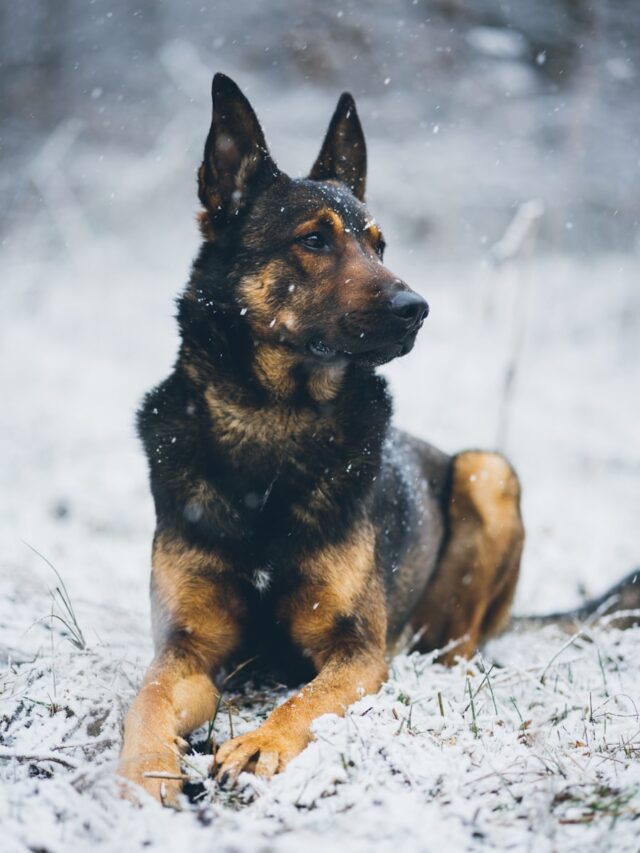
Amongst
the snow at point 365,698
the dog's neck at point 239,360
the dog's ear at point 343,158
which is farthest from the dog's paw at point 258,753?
the dog's ear at point 343,158

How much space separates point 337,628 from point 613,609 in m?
2.11

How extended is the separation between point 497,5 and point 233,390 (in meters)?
19.5

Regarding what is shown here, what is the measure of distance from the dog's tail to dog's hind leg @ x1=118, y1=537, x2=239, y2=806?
2.33 meters

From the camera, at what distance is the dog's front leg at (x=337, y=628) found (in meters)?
2.55

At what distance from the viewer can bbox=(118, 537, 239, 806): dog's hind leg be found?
2.32 m

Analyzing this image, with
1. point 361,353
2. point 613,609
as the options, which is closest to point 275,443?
point 361,353

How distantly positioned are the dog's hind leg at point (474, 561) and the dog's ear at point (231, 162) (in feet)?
7.84

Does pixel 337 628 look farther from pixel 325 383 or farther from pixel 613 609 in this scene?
pixel 613 609

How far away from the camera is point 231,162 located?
3525 millimetres

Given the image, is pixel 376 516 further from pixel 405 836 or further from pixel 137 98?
pixel 137 98

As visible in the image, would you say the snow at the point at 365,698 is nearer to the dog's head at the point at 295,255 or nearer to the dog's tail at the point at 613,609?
the dog's tail at the point at 613,609

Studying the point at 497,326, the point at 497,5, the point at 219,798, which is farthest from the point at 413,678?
the point at 497,5

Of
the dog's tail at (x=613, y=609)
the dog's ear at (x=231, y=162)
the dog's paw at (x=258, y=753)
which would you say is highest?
the dog's ear at (x=231, y=162)

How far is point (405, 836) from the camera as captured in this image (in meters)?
1.71
